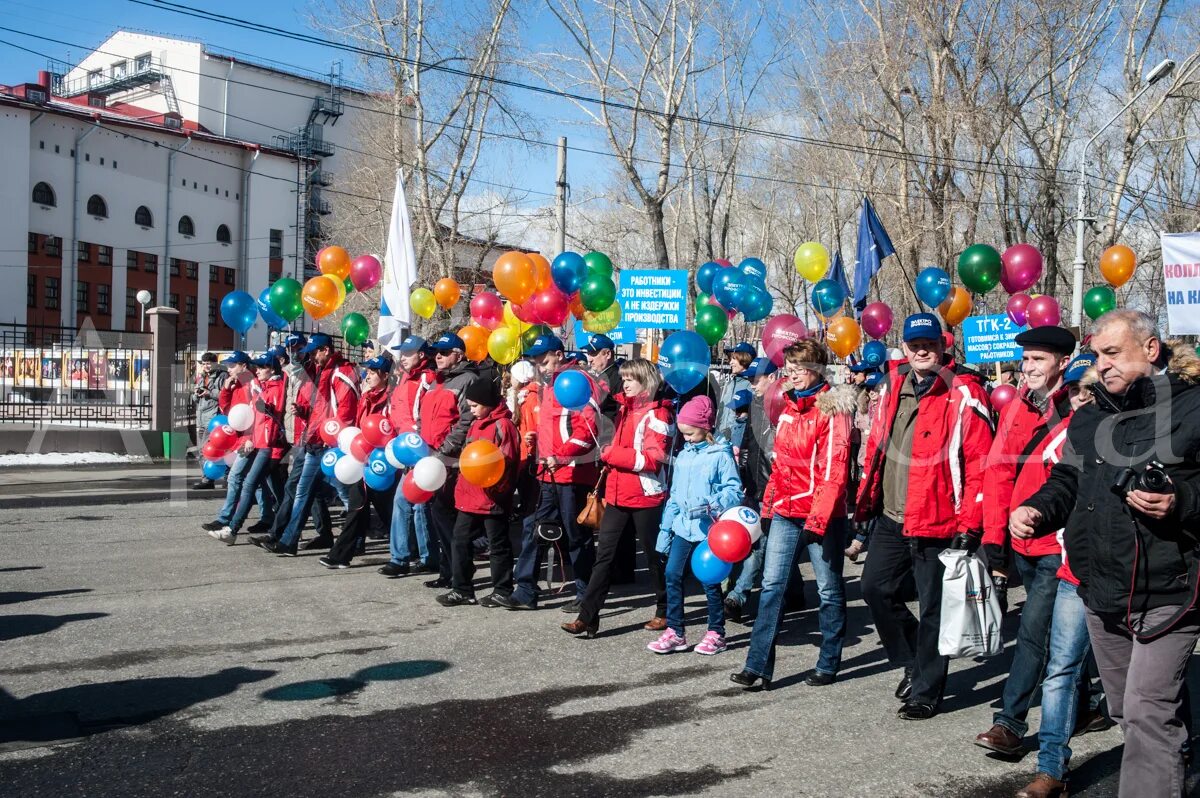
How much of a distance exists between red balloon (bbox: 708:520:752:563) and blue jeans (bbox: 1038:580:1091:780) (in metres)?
Answer: 2.06

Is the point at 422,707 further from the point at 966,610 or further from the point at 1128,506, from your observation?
the point at 1128,506

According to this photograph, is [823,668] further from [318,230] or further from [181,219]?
[318,230]

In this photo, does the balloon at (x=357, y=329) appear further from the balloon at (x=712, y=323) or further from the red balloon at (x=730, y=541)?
the red balloon at (x=730, y=541)

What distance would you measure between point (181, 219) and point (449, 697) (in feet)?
182

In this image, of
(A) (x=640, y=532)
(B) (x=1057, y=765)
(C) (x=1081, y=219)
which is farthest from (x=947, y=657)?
(C) (x=1081, y=219)

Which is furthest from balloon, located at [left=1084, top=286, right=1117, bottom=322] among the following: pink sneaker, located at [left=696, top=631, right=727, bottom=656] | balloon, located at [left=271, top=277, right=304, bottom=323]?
pink sneaker, located at [left=696, top=631, right=727, bottom=656]

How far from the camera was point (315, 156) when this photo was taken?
65062mm

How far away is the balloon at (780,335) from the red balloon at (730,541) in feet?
11.6

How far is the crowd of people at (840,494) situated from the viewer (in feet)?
12.9

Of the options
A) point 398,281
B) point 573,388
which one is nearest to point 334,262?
point 398,281

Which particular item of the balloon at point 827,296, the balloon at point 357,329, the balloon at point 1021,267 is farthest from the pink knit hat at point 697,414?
the balloon at point 1021,267

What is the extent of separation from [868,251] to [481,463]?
872 cm

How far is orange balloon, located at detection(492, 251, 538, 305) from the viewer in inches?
441

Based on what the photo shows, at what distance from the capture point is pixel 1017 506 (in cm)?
505
